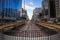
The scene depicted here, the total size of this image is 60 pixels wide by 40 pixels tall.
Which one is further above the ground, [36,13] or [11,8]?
[11,8]

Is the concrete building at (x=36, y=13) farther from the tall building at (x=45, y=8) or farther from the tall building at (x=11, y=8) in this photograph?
the tall building at (x=11, y=8)

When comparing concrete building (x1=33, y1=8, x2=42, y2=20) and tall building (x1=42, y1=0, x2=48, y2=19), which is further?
tall building (x1=42, y1=0, x2=48, y2=19)

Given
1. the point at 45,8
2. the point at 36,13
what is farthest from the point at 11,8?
the point at 45,8

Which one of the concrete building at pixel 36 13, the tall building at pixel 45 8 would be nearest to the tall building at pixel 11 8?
the concrete building at pixel 36 13

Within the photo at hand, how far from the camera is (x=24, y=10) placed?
474 centimetres

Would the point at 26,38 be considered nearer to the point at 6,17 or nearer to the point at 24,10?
the point at 24,10

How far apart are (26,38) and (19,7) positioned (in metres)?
2.38

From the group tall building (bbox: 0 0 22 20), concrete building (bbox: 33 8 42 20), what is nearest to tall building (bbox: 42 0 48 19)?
concrete building (bbox: 33 8 42 20)

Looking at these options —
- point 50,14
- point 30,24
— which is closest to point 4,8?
point 30,24

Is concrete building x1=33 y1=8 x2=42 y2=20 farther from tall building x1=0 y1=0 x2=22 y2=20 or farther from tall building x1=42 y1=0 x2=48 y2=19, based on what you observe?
tall building x1=0 y1=0 x2=22 y2=20

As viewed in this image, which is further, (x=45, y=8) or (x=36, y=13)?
(x=45, y=8)

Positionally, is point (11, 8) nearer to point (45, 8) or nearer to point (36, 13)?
point (36, 13)

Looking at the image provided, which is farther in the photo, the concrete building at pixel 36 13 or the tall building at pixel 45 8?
the tall building at pixel 45 8

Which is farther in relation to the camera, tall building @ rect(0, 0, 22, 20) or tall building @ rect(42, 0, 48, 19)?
tall building @ rect(42, 0, 48, 19)
